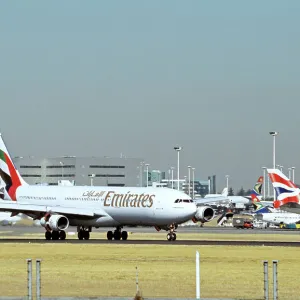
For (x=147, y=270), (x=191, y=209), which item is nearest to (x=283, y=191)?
(x=191, y=209)

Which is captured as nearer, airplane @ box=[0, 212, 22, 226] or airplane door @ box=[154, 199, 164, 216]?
airplane door @ box=[154, 199, 164, 216]

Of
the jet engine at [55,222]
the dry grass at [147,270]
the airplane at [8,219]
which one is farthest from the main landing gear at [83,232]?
the dry grass at [147,270]

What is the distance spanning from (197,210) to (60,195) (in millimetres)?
11815

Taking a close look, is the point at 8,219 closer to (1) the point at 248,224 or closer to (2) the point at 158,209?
(2) the point at 158,209

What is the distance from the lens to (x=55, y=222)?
79.9m

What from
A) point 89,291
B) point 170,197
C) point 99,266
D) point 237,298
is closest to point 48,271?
point 99,266

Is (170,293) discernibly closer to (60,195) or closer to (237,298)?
(237,298)

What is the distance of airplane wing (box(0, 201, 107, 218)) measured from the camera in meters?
81.7

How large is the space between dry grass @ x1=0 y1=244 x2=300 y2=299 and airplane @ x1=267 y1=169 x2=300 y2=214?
20831mm

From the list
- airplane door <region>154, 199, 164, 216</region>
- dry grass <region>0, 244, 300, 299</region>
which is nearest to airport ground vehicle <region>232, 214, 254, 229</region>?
airplane door <region>154, 199, 164, 216</region>

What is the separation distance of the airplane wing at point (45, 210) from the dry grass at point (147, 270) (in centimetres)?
1507

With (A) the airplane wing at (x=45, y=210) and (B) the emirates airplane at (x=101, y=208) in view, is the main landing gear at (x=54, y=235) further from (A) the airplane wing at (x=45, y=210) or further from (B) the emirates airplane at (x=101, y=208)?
(A) the airplane wing at (x=45, y=210)

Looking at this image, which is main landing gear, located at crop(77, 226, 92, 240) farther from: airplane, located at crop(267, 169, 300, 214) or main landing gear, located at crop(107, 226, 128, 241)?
airplane, located at crop(267, 169, 300, 214)

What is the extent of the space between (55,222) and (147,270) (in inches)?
1444
